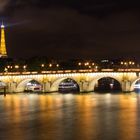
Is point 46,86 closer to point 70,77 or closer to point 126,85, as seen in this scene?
point 70,77

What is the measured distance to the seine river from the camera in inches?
1250

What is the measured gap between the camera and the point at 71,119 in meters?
38.2

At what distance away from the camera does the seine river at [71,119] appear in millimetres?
31750

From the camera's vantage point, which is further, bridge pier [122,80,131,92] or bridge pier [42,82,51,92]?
bridge pier [42,82,51,92]

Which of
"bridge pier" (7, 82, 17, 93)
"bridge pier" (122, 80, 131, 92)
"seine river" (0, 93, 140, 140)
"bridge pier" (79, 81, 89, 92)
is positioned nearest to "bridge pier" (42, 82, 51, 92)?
"bridge pier" (7, 82, 17, 93)

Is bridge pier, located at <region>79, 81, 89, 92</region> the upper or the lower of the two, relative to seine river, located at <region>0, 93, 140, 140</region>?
upper

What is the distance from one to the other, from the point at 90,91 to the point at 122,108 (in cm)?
2381

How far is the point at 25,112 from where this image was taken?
43.2 metres

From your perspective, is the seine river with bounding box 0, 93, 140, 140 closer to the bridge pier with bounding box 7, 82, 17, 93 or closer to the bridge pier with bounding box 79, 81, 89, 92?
the bridge pier with bounding box 79, 81, 89, 92

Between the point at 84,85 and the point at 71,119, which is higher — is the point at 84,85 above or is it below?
above

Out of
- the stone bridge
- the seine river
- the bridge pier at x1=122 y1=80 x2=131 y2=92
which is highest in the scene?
the stone bridge

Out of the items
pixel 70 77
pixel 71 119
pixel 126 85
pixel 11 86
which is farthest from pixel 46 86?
pixel 71 119

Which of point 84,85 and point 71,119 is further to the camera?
point 84,85

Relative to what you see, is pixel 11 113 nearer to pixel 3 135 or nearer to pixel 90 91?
pixel 3 135
